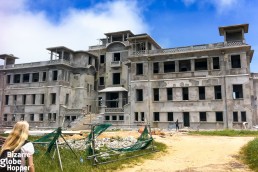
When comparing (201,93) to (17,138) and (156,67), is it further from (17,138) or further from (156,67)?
(17,138)

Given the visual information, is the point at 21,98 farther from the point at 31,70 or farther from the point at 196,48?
the point at 196,48

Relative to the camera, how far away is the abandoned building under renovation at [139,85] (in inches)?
1254

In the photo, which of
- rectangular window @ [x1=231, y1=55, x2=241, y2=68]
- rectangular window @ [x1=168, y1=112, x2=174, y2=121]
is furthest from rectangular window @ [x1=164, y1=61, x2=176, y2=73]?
rectangular window @ [x1=231, y1=55, x2=241, y2=68]

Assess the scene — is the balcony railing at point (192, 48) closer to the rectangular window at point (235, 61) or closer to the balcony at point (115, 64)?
the rectangular window at point (235, 61)

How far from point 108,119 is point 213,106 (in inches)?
601

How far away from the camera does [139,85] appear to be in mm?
36344

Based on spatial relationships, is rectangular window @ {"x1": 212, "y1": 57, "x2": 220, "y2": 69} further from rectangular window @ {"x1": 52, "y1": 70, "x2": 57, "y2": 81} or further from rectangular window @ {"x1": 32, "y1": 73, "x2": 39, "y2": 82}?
rectangular window @ {"x1": 32, "y1": 73, "x2": 39, "y2": 82}

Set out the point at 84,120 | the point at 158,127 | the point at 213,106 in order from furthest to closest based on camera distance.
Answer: the point at 84,120
the point at 158,127
the point at 213,106

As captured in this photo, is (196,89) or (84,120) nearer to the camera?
(196,89)

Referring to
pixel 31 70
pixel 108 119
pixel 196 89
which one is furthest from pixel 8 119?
pixel 196 89

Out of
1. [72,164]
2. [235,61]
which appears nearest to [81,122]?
[235,61]

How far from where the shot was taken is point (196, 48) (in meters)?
34.1

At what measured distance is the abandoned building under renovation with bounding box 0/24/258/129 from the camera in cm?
3186

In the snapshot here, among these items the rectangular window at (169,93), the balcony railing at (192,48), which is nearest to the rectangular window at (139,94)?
the rectangular window at (169,93)
